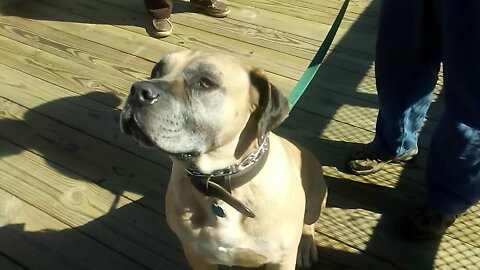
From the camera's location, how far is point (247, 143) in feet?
5.77

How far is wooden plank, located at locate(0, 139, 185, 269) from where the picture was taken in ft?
7.76

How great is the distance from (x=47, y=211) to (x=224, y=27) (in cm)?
174

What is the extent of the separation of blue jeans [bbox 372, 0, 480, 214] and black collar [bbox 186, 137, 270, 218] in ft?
2.28

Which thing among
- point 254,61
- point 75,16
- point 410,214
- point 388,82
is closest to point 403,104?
point 388,82

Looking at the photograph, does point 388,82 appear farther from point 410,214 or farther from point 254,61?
point 254,61

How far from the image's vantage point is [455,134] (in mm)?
2004

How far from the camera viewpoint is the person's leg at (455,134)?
1.81 m

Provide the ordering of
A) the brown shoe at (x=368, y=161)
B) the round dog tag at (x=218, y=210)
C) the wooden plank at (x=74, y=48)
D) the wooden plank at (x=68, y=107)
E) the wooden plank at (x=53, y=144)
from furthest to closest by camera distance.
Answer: the wooden plank at (x=74, y=48) → the wooden plank at (x=68, y=107) → the wooden plank at (x=53, y=144) → the brown shoe at (x=368, y=161) → the round dog tag at (x=218, y=210)

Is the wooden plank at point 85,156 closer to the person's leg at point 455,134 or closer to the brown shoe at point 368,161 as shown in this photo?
the brown shoe at point 368,161

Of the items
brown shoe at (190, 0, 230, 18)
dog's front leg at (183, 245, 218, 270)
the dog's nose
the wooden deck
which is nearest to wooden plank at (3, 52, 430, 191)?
the wooden deck

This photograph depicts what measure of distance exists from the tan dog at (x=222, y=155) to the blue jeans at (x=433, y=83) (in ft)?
1.88

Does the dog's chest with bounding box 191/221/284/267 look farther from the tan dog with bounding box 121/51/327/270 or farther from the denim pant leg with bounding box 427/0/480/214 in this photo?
the denim pant leg with bounding box 427/0/480/214

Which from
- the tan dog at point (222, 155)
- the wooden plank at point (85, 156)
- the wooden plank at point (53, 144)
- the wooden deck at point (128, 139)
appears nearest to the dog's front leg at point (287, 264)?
the tan dog at point (222, 155)

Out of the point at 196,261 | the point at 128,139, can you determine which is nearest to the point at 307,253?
the point at 196,261
